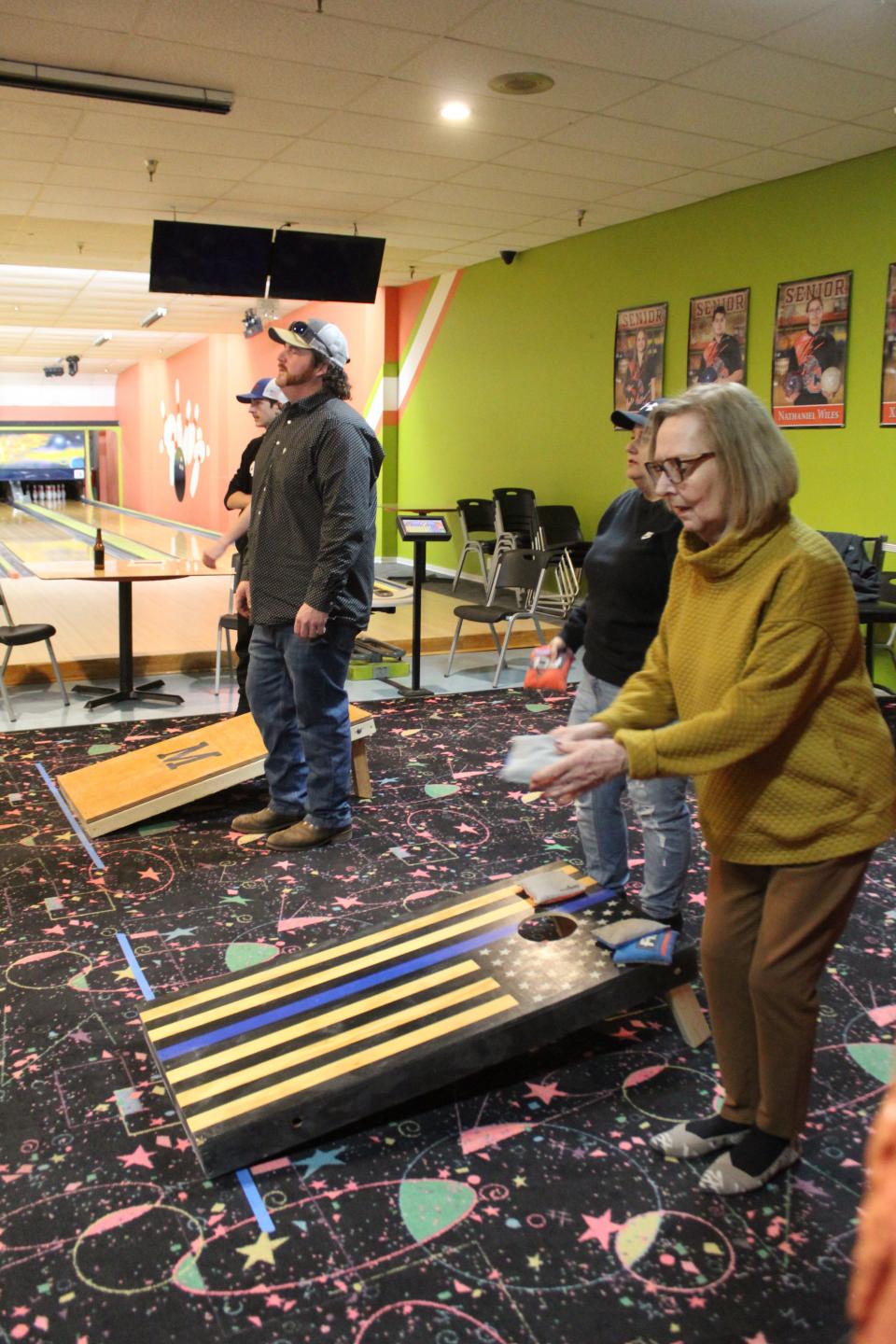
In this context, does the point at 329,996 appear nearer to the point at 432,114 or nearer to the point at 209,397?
the point at 432,114

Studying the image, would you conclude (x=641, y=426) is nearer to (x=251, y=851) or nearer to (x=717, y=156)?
(x=251, y=851)

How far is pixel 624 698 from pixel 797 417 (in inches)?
214

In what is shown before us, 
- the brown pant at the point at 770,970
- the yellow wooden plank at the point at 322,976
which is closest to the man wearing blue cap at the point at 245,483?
the yellow wooden plank at the point at 322,976

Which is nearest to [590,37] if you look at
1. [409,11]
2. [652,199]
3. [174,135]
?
[409,11]

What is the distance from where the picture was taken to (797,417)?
7.00 meters

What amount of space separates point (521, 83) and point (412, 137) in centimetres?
111

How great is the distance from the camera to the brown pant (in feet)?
6.25

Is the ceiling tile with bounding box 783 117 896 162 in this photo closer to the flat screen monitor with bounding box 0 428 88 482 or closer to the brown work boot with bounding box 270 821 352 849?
the brown work boot with bounding box 270 821 352 849

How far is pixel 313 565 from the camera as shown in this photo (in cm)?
374

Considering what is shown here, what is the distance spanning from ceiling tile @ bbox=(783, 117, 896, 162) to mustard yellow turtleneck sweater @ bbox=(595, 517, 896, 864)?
506 cm

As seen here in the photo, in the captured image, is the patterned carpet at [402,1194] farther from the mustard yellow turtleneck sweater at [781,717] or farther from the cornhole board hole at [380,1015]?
the mustard yellow turtleneck sweater at [781,717]

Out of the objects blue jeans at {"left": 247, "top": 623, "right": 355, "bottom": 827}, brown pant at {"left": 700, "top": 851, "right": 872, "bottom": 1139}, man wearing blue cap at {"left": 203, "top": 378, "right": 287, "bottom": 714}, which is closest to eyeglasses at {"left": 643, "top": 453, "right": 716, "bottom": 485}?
brown pant at {"left": 700, "top": 851, "right": 872, "bottom": 1139}

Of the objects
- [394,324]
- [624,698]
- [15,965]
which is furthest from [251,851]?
[394,324]

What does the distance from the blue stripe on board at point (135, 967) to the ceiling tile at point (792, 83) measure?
4.47 m
